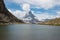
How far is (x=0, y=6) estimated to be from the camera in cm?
16438

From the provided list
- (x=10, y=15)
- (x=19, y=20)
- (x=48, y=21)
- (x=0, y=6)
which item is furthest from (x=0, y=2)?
(x=48, y=21)

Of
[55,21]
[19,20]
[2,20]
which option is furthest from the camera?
[19,20]

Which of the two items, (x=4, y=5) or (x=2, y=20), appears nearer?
(x=2, y=20)

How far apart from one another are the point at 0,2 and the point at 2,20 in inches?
844

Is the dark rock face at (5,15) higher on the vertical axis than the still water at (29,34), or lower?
higher

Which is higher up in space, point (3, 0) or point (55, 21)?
point (3, 0)

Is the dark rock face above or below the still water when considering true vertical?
above

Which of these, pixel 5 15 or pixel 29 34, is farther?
pixel 5 15

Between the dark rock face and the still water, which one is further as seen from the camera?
the dark rock face

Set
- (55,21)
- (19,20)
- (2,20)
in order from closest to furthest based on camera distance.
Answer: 1. (2,20)
2. (55,21)
3. (19,20)

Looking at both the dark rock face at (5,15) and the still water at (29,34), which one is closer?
the still water at (29,34)

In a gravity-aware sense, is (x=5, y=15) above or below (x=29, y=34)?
above

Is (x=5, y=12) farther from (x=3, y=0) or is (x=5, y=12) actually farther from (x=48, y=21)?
(x=48, y=21)

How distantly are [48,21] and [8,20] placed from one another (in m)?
41.0
